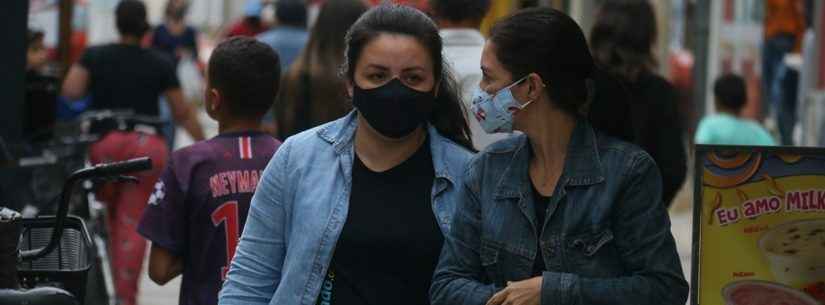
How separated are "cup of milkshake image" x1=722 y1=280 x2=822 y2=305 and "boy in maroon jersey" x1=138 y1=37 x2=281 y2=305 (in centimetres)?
157

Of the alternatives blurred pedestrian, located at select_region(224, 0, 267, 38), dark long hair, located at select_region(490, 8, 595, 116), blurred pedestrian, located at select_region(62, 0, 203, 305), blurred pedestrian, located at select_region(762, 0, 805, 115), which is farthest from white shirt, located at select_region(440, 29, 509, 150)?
blurred pedestrian, located at select_region(762, 0, 805, 115)

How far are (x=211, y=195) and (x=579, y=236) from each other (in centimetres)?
161

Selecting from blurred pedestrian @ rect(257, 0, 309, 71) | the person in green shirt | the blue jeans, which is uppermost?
blurred pedestrian @ rect(257, 0, 309, 71)

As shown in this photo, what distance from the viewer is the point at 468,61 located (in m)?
6.98

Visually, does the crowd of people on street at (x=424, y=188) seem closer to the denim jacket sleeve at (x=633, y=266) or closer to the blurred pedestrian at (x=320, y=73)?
the denim jacket sleeve at (x=633, y=266)

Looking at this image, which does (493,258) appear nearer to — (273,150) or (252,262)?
(252,262)

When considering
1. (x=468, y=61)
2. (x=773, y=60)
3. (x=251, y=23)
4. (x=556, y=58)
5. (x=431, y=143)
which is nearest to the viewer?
(x=556, y=58)

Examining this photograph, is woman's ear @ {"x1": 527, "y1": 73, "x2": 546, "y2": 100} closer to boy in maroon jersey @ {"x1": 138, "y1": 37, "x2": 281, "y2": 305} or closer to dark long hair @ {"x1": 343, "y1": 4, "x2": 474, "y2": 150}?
dark long hair @ {"x1": 343, "y1": 4, "x2": 474, "y2": 150}

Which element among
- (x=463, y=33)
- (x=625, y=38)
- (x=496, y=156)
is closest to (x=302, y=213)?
(x=496, y=156)

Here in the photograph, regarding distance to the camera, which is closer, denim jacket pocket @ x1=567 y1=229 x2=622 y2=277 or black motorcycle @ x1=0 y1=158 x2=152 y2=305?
denim jacket pocket @ x1=567 y1=229 x2=622 y2=277

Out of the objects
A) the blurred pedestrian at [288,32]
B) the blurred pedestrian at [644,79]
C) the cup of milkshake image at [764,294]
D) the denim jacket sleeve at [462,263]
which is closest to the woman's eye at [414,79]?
the denim jacket sleeve at [462,263]

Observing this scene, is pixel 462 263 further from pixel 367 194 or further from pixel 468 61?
pixel 468 61

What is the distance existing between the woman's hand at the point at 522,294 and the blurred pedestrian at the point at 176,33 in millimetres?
12988

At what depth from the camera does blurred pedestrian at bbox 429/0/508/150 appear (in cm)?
692
